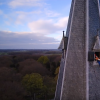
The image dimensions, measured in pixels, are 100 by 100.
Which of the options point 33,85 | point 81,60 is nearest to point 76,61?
point 81,60

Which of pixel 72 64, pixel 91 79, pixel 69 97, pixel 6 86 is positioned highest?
pixel 72 64

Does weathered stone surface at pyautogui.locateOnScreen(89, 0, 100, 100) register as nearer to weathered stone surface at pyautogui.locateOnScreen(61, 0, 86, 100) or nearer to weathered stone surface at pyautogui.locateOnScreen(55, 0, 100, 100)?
weathered stone surface at pyautogui.locateOnScreen(55, 0, 100, 100)

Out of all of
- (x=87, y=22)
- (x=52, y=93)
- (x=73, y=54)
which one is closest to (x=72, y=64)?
(x=73, y=54)

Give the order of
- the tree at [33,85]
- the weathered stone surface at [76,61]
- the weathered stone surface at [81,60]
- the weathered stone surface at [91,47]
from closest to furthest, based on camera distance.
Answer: the weathered stone surface at [91,47]
the weathered stone surface at [81,60]
the weathered stone surface at [76,61]
the tree at [33,85]

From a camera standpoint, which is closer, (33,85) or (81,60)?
(81,60)

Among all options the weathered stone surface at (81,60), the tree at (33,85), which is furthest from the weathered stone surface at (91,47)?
the tree at (33,85)

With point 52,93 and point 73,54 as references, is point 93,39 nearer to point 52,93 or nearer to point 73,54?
point 73,54

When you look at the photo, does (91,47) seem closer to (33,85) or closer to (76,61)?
(76,61)

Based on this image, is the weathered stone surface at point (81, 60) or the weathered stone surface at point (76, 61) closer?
the weathered stone surface at point (81, 60)

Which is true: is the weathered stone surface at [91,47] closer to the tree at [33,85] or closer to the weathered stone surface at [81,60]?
the weathered stone surface at [81,60]

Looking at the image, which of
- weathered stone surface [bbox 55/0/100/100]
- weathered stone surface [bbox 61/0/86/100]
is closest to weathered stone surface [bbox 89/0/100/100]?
weathered stone surface [bbox 55/0/100/100]

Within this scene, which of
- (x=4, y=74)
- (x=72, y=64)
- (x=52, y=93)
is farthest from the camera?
(x=4, y=74)
